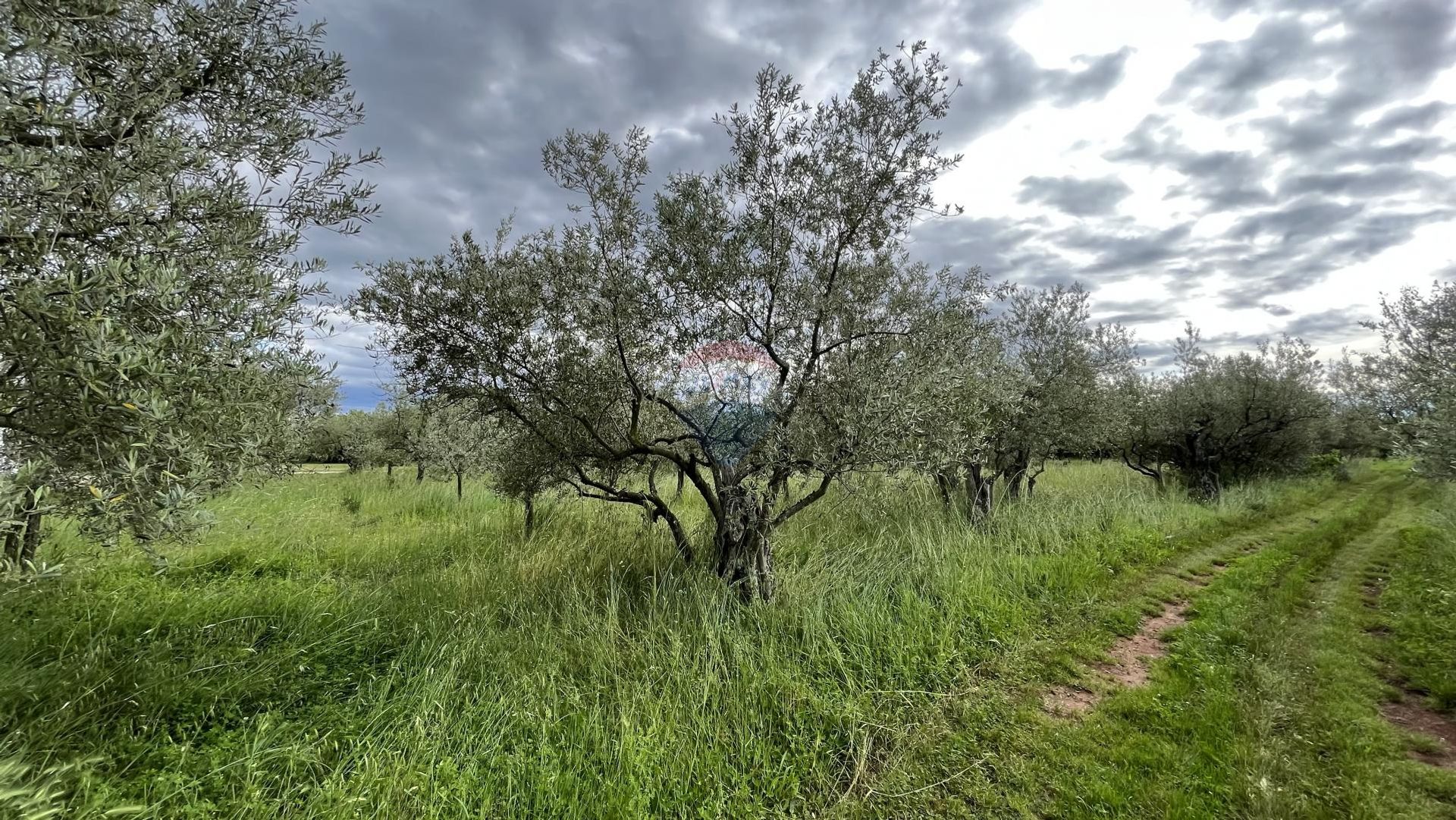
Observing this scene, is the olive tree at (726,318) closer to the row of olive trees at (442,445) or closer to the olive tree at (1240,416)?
the row of olive trees at (442,445)

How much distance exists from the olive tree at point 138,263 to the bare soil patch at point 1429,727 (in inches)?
417

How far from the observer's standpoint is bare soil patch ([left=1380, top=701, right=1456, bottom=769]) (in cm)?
497

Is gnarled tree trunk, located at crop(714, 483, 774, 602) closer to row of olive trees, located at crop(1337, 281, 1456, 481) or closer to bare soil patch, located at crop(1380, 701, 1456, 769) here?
bare soil patch, located at crop(1380, 701, 1456, 769)

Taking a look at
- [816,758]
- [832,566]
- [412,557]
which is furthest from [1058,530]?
[412,557]

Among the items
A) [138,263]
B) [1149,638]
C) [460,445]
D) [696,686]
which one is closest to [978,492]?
[1149,638]

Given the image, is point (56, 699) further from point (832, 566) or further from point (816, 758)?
point (832, 566)

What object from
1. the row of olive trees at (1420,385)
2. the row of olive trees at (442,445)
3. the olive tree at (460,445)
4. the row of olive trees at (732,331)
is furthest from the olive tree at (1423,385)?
the olive tree at (460,445)

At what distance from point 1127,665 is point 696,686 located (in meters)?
5.68

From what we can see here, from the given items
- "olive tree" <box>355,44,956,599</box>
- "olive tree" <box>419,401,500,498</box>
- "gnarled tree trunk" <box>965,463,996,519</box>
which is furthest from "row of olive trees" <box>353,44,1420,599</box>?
"olive tree" <box>419,401,500,498</box>

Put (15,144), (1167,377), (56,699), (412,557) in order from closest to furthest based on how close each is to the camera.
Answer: (15,144), (56,699), (412,557), (1167,377)

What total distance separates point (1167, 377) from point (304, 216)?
32660 millimetres

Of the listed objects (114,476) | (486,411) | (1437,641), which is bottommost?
(1437,641)

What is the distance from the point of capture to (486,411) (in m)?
7.66

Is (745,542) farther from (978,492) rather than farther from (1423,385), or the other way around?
(1423,385)
